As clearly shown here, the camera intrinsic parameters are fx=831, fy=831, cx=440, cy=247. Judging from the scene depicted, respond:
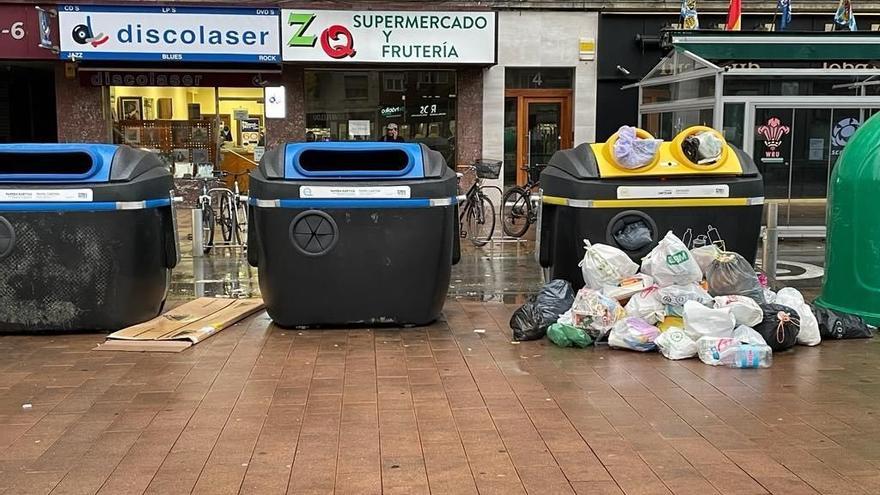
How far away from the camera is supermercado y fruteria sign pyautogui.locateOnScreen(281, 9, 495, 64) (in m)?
14.9

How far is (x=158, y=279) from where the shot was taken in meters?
6.52

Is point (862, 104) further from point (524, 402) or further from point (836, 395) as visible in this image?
point (524, 402)

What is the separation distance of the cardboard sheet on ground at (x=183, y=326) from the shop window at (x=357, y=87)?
899 cm

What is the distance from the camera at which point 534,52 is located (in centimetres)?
1587

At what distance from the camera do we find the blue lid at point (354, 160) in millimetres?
6023

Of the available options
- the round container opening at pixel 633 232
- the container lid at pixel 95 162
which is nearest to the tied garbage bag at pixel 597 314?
the round container opening at pixel 633 232

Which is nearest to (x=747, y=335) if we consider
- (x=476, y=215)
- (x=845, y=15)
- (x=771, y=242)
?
(x=771, y=242)

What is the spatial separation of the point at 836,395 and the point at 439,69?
1202 centimetres


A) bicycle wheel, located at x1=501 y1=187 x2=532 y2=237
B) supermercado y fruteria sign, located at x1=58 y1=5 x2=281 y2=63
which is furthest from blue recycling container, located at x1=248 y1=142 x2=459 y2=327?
supermercado y fruteria sign, located at x1=58 y1=5 x2=281 y2=63

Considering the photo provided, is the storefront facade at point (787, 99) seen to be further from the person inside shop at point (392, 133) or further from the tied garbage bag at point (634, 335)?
the tied garbage bag at point (634, 335)

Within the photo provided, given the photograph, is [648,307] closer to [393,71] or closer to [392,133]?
[392,133]

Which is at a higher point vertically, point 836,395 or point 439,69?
point 439,69

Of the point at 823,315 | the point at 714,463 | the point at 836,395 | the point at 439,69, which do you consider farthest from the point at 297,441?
the point at 439,69

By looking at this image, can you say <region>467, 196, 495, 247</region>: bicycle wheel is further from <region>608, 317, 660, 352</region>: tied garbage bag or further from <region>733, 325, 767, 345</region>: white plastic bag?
<region>733, 325, 767, 345</region>: white plastic bag
